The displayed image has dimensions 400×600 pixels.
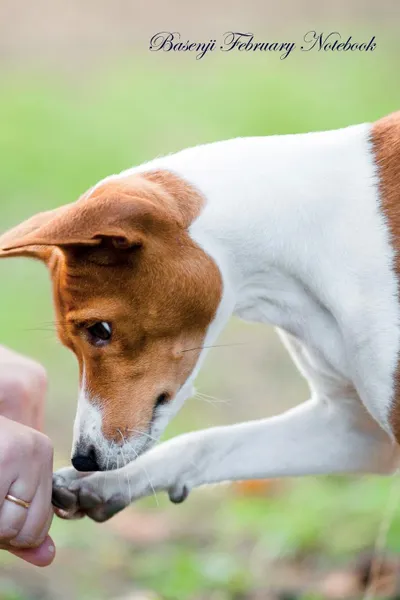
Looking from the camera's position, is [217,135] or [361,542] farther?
[217,135]

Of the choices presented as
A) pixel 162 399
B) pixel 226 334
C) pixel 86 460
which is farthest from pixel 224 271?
pixel 226 334

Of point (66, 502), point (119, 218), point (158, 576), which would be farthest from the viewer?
point (158, 576)

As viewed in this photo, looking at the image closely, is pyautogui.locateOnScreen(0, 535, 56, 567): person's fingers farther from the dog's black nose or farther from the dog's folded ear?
the dog's folded ear

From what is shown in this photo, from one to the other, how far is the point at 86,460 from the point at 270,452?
0.43m

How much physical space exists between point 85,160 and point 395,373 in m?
3.36

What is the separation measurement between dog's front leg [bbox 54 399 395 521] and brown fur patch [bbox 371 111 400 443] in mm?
283

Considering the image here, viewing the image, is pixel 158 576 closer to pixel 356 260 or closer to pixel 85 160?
pixel 356 260

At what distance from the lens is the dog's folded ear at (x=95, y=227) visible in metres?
1.70

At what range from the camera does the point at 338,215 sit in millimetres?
1910

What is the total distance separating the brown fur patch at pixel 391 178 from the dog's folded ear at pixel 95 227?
1.34 feet

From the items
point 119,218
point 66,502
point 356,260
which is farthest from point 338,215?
point 66,502

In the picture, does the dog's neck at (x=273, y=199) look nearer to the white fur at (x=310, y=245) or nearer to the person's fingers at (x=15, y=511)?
the white fur at (x=310, y=245)

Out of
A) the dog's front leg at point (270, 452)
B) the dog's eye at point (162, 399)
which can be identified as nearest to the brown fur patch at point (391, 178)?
the dog's front leg at point (270, 452)

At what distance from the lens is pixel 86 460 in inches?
75.6
